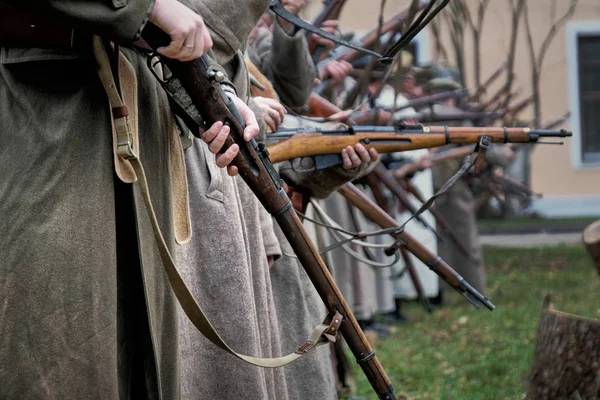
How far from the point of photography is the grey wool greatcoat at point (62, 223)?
218 centimetres

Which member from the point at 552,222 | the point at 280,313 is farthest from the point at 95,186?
the point at 552,222

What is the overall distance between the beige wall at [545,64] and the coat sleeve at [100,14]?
16938 mm

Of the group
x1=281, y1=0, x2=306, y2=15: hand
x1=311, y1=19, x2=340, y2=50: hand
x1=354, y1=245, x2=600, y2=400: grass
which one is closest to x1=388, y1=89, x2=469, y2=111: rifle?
x1=354, y1=245, x2=600, y2=400: grass

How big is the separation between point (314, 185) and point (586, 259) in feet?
34.3

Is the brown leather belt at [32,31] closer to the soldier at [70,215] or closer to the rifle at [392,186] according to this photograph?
the soldier at [70,215]

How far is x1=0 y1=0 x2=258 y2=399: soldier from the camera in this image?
2180 millimetres

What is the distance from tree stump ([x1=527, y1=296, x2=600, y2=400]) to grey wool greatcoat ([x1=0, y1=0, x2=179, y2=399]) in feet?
7.69

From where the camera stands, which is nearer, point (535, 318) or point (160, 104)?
point (160, 104)

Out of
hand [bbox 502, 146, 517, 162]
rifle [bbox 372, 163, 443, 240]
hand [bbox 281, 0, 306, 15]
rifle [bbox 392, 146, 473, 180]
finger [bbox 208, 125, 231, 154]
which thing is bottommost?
hand [bbox 502, 146, 517, 162]

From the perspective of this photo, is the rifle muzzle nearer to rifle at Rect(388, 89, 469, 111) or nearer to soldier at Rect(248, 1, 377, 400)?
soldier at Rect(248, 1, 377, 400)

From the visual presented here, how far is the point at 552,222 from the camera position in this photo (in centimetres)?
2036

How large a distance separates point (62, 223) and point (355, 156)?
1930 millimetres

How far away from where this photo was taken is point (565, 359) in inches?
171

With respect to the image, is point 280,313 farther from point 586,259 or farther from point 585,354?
point 586,259
